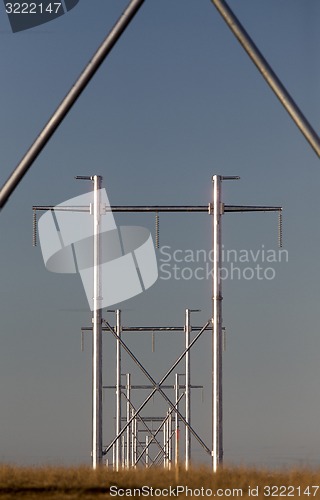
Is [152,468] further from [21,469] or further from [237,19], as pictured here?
[237,19]

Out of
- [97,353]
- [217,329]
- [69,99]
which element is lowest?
[97,353]

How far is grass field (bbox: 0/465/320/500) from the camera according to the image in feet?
57.6

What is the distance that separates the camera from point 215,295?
29719mm

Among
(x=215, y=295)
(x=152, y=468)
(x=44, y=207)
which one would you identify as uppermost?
(x=44, y=207)

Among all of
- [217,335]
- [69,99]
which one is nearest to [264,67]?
[69,99]

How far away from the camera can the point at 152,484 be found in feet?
60.2

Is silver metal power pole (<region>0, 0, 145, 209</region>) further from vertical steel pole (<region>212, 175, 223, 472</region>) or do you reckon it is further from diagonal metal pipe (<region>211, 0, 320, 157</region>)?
vertical steel pole (<region>212, 175, 223, 472</region>)

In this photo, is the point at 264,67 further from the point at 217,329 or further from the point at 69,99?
the point at 217,329

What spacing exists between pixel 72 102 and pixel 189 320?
29.0 m

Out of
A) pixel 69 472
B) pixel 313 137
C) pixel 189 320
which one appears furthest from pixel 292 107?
pixel 189 320

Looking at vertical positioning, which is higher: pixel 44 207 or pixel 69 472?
pixel 44 207

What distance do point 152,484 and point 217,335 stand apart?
11.5 m

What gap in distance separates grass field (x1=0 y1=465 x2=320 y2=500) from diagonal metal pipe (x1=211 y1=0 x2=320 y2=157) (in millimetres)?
5308

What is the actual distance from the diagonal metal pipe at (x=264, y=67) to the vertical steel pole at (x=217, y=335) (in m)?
12.8
